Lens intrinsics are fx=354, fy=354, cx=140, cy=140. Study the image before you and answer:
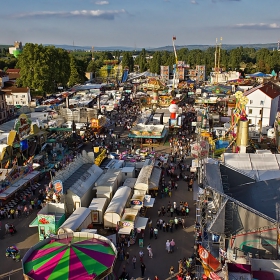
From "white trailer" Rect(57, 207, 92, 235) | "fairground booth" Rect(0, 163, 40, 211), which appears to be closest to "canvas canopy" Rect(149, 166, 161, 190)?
"white trailer" Rect(57, 207, 92, 235)

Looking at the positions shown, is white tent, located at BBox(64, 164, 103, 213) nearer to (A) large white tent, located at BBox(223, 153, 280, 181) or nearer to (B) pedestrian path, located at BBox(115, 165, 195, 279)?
(B) pedestrian path, located at BBox(115, 165, 195, 279)

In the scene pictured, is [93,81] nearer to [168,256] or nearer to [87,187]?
[87,187]

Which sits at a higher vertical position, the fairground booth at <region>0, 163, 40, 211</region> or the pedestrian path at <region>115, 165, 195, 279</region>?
the fairground booth at <region>0, 163, 40, 211</region>

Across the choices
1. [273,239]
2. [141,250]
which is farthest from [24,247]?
[273,239]

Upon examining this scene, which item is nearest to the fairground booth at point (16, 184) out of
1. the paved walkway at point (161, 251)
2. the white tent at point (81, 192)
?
the white tent at point (81, 192)

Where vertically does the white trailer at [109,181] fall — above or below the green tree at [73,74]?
below

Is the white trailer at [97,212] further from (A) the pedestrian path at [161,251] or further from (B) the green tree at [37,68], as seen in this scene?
(B) the green tree at [37,68]
